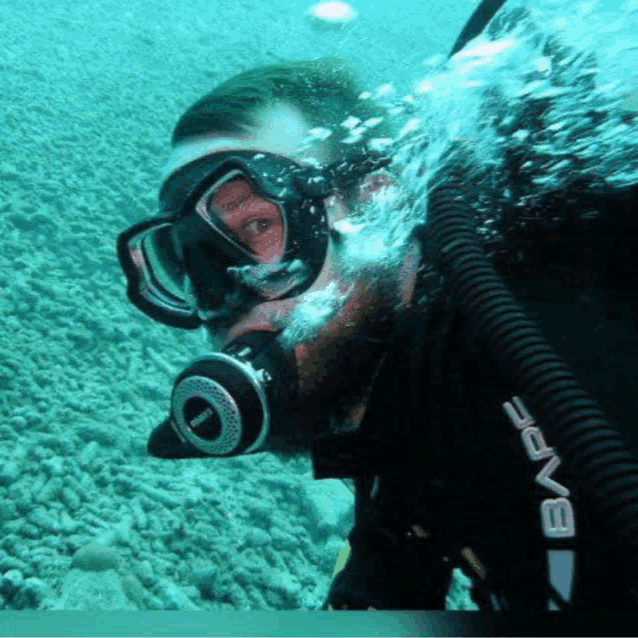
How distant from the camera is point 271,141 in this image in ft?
6.79

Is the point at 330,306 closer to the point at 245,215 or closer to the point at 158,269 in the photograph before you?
the point at 245,215

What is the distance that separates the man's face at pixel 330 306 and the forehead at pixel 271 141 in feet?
0.04

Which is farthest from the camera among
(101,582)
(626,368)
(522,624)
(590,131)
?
(101,582)

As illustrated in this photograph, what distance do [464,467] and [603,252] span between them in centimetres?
45

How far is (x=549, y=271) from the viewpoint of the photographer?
122cm

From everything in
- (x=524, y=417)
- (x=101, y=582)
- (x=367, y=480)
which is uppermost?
(x=524, y=417)

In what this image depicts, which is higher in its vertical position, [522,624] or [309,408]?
[522,624]

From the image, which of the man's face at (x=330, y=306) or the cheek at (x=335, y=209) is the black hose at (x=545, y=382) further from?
the cheek at (x=335, y=209)

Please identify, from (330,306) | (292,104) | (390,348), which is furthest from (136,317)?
(390,348)

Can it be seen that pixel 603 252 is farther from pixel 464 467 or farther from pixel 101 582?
pixel 101 582

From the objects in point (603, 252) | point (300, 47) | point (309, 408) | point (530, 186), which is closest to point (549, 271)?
point (603, 252)

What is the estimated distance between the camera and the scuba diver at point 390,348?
1028 millimetres

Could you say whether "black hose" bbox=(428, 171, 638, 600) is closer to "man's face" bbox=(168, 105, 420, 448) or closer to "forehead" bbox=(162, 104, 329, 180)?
"man's face" bbox=(168, 105, 420, 448)

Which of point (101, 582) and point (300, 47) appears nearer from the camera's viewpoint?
point (101, 582)
